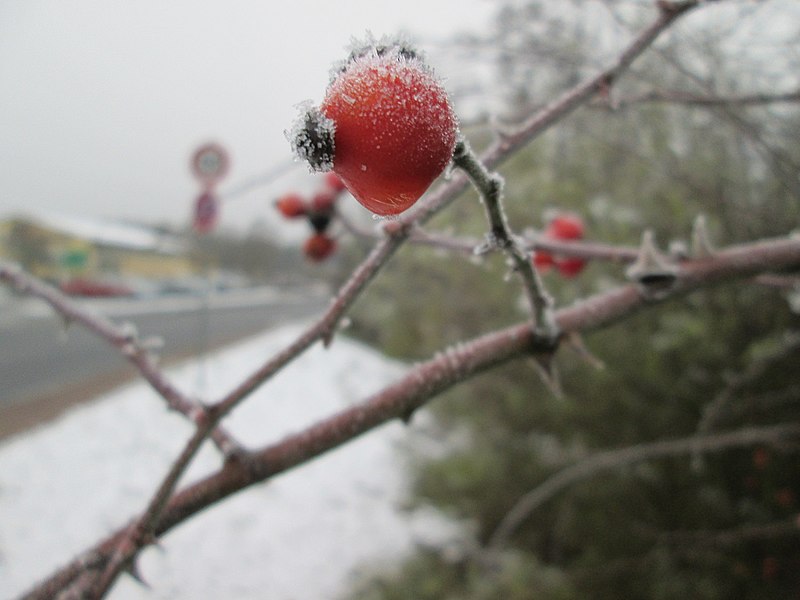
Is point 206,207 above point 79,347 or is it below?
above

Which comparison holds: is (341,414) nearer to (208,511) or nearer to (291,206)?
(291,206)

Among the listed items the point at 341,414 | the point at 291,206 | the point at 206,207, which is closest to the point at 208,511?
the point at 206,207

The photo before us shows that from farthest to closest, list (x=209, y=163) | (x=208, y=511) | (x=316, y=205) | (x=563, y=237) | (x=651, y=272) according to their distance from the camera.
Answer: (x=209, y=163) → (x=208, y=511) → (x=563, y=237) → (x=316, y=205) → (x=651, y=272)

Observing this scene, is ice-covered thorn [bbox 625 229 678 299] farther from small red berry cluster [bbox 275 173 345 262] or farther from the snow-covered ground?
the snow-covered ground

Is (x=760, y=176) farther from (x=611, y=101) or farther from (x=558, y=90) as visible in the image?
(x=611, y=101)

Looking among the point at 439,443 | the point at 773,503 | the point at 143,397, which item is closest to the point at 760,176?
the point at 773,503

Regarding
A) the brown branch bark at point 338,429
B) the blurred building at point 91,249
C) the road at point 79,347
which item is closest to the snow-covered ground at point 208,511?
the road at point 79,347

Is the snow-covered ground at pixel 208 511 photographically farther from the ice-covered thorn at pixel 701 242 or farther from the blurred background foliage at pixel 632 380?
the ice-covered thorn at pixel 701 242
